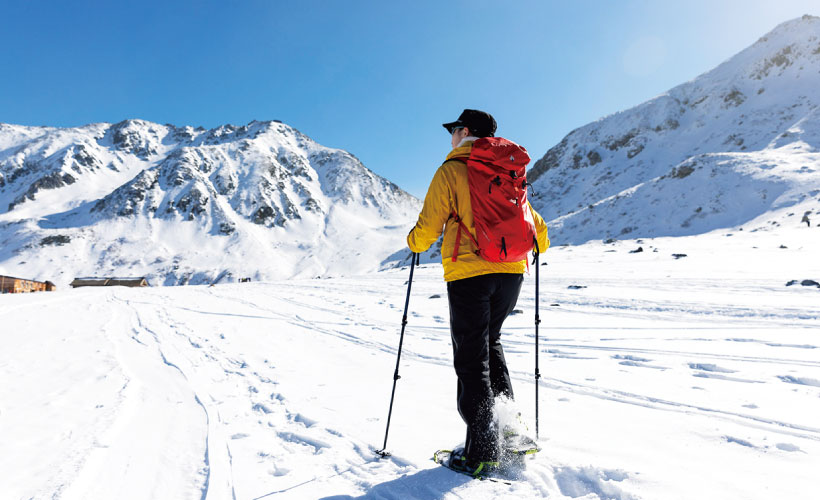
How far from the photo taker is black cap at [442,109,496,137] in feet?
9.25

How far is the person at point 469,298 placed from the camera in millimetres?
2471

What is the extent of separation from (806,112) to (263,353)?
249 ft

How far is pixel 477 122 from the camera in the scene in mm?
2838

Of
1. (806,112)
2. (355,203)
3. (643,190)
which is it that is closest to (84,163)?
(355,203)

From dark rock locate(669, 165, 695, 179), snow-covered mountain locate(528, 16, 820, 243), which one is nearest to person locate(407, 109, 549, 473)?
snow-covered mountain locate(528, 16, 820, 243)

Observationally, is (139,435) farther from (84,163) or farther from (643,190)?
(84,163)

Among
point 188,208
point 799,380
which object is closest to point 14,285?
point 799,380

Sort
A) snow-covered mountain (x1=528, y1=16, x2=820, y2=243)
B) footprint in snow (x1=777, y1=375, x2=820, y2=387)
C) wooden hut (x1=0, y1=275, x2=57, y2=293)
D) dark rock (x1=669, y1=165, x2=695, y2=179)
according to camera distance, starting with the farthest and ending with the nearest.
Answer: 1. dark rock (x1=669, y1=165, x2=695, y2=179)
2. snow-covered mountain (x1=528, y1=16, x2=820, y2=243)
3. wooden hut (x1=0, y1=275, x2=57, y2=293)
4. footprint in snow (x1=777, y1=375, x2=820, y2=387)

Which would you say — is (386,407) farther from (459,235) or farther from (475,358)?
(459,235)

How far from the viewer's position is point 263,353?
6145mm

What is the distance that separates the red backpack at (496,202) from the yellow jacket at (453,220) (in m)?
0.05

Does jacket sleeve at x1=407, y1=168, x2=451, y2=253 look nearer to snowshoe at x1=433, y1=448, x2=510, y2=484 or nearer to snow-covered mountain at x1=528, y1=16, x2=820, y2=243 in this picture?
snowshoe at x1=433, y1=448, x2=510, y2=484

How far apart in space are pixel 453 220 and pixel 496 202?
343mm

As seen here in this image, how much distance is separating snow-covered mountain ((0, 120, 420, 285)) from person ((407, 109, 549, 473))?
81.6 meters
